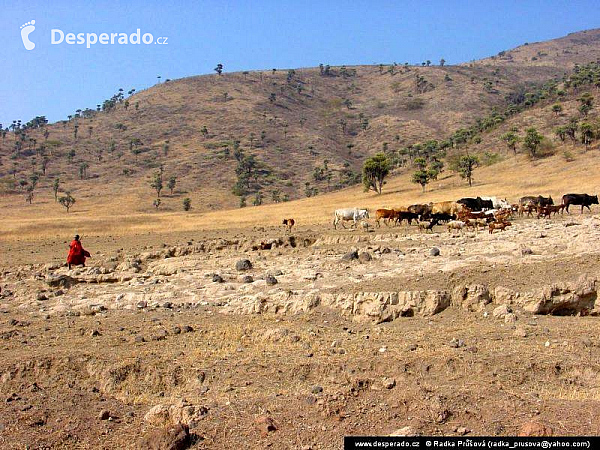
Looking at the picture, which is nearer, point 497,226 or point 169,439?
point 169,439

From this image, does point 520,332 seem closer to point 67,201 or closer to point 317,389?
point 317,389

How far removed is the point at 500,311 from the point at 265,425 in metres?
6.06

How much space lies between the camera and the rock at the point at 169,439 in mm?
6363

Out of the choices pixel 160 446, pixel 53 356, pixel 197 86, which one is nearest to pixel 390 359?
pixel 160 446

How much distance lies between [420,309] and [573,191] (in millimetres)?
39945

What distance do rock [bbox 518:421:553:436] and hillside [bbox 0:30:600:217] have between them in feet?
215

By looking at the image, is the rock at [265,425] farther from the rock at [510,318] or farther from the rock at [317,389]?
the rock at [510,318]

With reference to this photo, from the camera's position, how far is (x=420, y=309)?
11.3 m

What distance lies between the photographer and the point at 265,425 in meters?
6.69

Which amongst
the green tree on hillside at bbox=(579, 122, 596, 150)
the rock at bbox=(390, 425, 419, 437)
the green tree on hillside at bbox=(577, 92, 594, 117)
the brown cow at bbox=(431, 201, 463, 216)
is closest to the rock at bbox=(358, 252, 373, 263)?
the rock at bbox=(390, 425, 419, 437)

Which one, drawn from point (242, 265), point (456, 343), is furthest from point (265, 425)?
point (242, 265)

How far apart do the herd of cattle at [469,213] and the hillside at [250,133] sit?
33.1 meters

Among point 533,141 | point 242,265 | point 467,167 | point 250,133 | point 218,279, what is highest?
point 250,133

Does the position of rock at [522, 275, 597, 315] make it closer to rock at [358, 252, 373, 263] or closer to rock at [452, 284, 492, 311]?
rock at [452, 284, 492, 311]
